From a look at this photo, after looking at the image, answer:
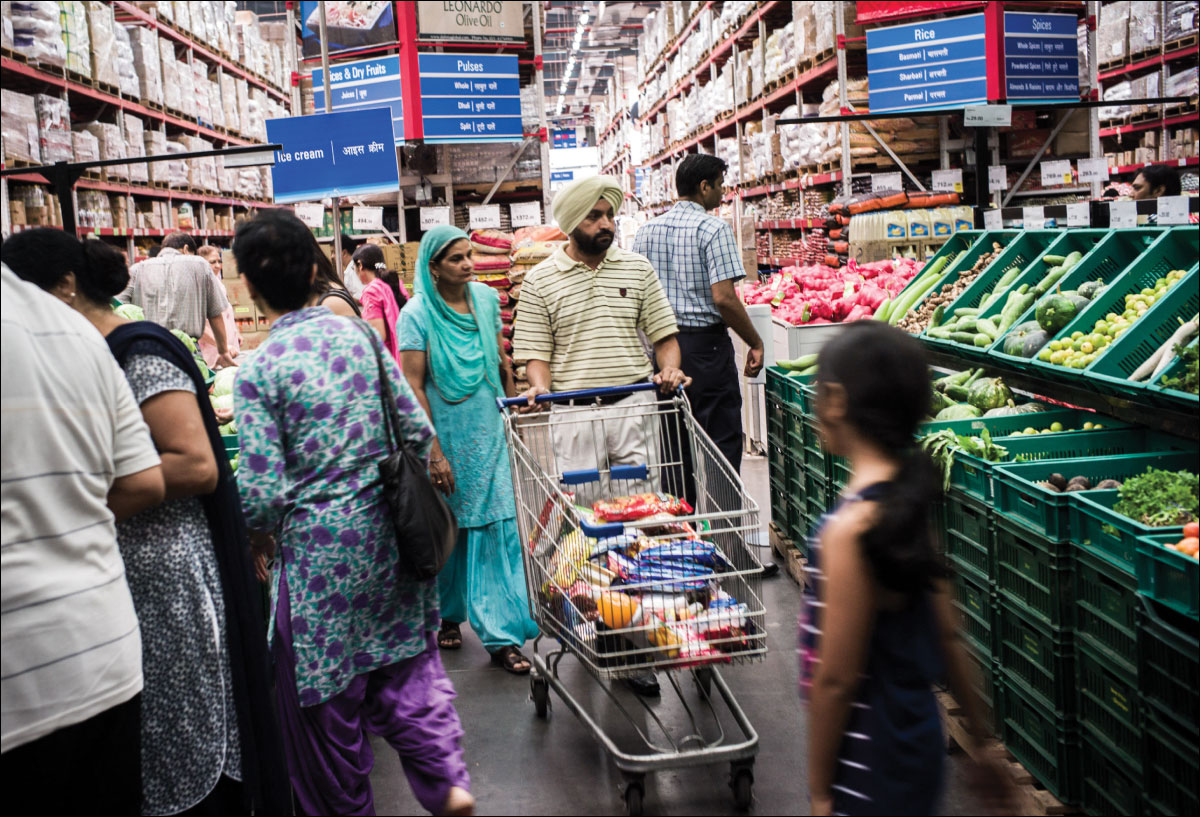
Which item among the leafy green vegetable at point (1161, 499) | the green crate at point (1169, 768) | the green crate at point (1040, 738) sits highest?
the leafy green vegetable at point (1161, 499)

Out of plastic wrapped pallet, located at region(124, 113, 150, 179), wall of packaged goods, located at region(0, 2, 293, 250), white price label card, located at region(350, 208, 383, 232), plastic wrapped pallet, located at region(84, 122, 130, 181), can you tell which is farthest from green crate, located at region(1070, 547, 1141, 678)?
plastic wrapped pallet, located at region(124, 113, 150, 179)

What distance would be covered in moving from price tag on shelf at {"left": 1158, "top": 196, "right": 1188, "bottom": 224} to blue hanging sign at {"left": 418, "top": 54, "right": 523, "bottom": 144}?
26.6 ft

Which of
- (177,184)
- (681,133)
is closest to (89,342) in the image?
(177,184)

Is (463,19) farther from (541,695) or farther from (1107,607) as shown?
(1107,607)

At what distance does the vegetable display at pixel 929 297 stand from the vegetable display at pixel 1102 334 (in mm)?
1550

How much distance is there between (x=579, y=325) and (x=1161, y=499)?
2302 mm

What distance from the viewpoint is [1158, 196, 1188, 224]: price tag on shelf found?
4441 millimetres

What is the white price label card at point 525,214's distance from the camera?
1170 centimetres

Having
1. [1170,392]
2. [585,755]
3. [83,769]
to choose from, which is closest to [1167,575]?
[1170,392]

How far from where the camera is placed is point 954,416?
4.59 metres

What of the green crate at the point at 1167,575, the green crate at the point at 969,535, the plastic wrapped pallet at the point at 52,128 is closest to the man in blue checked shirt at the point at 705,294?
the green crate at the point at 969,535

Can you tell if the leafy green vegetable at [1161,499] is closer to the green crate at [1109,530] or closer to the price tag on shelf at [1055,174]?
the green crate at [1109,530]

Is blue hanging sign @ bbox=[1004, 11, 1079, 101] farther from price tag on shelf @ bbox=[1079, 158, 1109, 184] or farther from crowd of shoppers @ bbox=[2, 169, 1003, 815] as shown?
crowd of shoppers @ bbox=[2, 169, 1003, 815]

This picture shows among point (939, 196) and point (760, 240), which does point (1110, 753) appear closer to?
point (939, 196)
